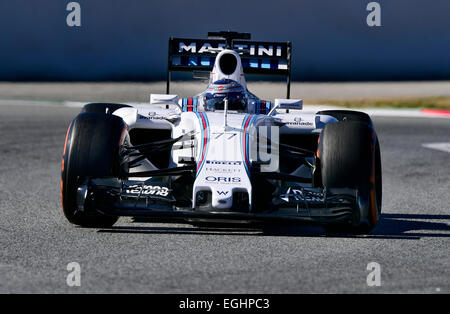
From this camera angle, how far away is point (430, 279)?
571cm

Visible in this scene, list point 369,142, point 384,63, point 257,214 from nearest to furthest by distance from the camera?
1. point 257,214
2. point 369,142
3. point 384,63

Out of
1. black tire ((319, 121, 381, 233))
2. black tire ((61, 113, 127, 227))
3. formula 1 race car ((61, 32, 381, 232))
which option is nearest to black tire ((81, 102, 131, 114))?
formula 1 race car ((61, 32, 381, 232))

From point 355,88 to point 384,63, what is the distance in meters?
2.40

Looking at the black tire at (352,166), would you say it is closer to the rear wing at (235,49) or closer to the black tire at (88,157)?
the black tire at (88,157)

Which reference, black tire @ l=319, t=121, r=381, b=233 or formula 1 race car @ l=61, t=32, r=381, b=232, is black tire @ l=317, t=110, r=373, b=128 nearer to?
formula 1 race car @ l=61, t=32, r=381, b=232

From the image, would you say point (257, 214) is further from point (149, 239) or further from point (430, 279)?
point (430, 279)

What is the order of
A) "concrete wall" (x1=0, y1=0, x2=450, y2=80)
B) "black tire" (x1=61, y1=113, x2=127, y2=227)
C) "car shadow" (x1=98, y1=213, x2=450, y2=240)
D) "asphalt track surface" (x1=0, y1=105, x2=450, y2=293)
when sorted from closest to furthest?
"asphalt track surface" (x1=0, y1=105, x2=450, y2=293) → "black tire" (x1=61, y1=113, x2=127, y2=227) → "car shadow" (x1=98, y1=213, x2=450, y2=240) → "concrete wall" (x1=0, y1=0, x2=450, y2=80)

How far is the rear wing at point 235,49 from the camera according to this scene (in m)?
10.1

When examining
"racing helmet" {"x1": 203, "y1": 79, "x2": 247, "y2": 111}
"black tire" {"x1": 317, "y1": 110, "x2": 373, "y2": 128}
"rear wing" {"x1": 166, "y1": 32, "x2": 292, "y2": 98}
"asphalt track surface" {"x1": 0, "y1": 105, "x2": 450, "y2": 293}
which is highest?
"rear wing" {"x1": 166, "y1": 32, "x2": 292, "y2": 98}

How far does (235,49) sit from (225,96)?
1.42 m

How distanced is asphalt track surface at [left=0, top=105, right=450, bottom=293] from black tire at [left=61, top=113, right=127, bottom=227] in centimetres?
15

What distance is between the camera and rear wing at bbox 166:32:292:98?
10117mm

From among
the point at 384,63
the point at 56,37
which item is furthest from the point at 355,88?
the point at 56,37

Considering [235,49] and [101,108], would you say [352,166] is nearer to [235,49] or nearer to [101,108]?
[101,108]
